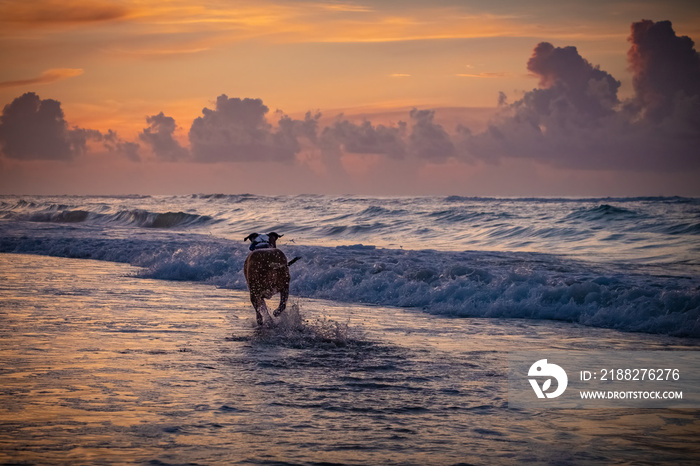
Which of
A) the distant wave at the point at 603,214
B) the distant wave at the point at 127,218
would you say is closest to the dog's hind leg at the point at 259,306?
the distant wave at the point at 603,214

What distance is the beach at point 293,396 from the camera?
5.23 metres

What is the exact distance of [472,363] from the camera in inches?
337

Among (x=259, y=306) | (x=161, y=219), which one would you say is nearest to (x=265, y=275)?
(x=259, y=306)

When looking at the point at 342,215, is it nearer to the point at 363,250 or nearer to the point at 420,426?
the point at 363,250

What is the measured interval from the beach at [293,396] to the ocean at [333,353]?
0.03m

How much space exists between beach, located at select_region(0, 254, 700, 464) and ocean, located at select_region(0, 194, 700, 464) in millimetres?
28

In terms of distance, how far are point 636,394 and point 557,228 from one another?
23906mm

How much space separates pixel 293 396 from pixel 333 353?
2320 mm

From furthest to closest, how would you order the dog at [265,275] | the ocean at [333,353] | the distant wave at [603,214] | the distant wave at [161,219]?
the distant wave at [161,219]
the distant wave at [603,214]
the dog at [265,275]
the ocean at [333,353]

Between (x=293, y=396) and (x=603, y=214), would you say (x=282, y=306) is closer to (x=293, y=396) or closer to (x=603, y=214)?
(x=293, y=396)

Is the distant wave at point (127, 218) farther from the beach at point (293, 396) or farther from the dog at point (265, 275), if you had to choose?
the beach at point (293, 396)

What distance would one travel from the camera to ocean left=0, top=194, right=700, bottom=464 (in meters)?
5.38

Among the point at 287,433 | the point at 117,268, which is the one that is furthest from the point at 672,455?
the point at 117,268

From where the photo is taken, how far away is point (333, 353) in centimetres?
907
